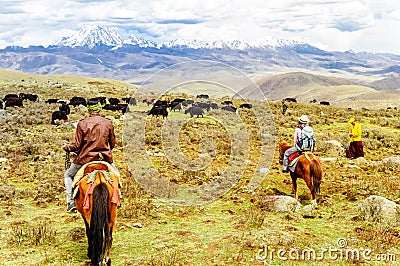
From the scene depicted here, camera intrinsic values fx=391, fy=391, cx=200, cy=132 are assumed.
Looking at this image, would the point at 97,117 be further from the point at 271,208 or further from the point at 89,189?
the point at 271,208

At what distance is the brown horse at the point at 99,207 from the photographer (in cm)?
584

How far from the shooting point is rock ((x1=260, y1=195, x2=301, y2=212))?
9.49 m

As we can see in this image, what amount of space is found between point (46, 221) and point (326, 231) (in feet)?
19.9

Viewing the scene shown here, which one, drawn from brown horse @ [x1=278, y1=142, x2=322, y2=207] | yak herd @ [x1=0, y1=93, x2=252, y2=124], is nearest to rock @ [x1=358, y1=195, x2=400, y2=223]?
brown horse @ [x1=278, y1=142, x2=322, y2=207]

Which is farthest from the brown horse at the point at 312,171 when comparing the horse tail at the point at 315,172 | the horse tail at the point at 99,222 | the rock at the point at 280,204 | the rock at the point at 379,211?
the horse tail at the point at 99,222

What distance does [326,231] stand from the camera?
27.2 ft

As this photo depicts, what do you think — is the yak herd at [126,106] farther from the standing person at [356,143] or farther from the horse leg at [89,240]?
the horse leg at [89,240]

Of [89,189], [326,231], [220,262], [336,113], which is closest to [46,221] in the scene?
[89,189]

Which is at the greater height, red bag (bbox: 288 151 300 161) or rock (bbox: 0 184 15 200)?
red bag (bbox: 288 151 300 161)

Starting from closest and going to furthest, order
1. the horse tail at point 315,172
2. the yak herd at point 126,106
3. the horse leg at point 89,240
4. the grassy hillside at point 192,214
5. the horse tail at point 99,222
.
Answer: the horse tail at point 99,222
the horse leg at point 89,240
the grassy hillside at point 192,214
the horse tail at point 315,172
the yak herd at point 126,106

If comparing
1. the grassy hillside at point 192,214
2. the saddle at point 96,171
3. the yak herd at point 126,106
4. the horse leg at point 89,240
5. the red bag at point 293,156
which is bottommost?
the grassy hillside at point 192,214

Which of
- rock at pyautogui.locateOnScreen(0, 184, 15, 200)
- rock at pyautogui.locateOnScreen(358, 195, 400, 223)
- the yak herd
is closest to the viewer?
rock at pyautogui.locateOnScreen(358, 195, 400, 223)

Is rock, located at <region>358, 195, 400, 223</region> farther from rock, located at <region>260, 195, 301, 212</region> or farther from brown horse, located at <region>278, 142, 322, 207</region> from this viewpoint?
rock, located at <region>260, 195, 301, 212</region>

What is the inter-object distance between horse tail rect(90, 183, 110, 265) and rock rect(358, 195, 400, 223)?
19.3 feet
